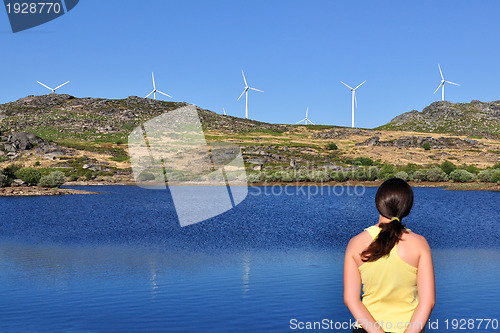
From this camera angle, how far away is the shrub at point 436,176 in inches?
3457

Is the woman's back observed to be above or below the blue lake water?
above

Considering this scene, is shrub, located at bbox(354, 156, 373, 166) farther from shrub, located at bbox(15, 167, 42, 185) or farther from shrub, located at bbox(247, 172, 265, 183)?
shrub, located at bbox(15, 167, 42, 185)

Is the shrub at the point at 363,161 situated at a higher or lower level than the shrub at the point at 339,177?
higher

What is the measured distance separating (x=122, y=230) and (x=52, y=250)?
7728 millimetres

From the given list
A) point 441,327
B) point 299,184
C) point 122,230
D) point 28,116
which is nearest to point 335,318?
point 441,327

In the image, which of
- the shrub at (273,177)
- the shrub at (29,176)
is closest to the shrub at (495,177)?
the shrub at (273,177)

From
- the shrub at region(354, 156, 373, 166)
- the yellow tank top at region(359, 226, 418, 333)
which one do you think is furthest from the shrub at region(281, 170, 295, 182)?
the yellow tank top at region(359, 226, 418, 333)

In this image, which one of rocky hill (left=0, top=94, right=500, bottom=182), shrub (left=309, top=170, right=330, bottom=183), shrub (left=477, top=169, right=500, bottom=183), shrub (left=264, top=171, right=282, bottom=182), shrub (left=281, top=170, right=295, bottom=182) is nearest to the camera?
shrub (left=477, top=169, right=500, bottom=183)

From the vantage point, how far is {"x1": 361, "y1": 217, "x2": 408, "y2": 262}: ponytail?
450cm

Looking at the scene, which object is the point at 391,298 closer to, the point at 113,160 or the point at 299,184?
the point at 299,184

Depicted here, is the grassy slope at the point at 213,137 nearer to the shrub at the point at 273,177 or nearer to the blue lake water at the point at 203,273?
the shrub at the point at 273,177

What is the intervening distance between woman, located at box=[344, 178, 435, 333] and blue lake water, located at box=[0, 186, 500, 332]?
7.55 m

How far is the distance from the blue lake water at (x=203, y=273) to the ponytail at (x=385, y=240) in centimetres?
795

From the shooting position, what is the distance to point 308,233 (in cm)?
2972
